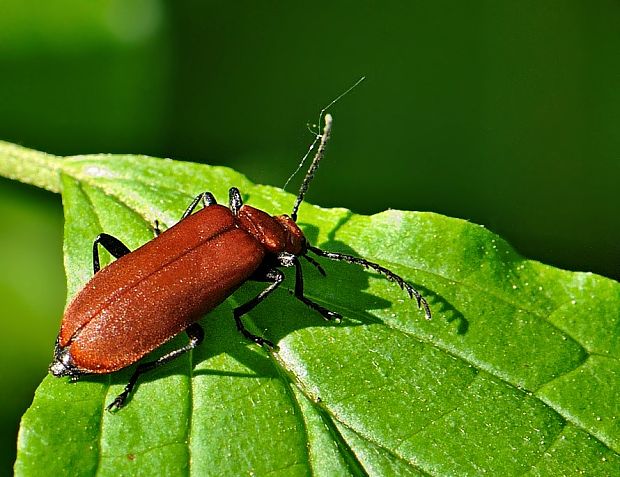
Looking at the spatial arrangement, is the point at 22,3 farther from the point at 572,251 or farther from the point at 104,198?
the point at 572,251

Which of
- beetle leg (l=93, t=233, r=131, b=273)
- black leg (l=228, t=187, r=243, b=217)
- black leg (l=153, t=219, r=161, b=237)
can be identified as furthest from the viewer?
black leg (l=228, t=187, r=243, b=217)

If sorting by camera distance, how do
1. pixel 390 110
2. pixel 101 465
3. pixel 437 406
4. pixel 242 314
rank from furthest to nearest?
pixel 390 110 → pixel 242 314 → pixel 437 406 → pixel 101 465

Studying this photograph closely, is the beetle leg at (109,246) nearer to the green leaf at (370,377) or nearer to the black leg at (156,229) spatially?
the green leaf at (370,377)

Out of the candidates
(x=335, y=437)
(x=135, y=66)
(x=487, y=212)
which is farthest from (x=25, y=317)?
(x=487, y=212)

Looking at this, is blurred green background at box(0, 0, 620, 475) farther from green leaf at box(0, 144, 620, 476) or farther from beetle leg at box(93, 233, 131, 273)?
beetle leg at box(93, 233, 131, 273)

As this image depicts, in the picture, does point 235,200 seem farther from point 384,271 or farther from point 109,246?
point 384,271

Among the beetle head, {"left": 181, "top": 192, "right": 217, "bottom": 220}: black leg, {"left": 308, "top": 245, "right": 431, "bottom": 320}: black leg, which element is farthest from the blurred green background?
the beetle head
